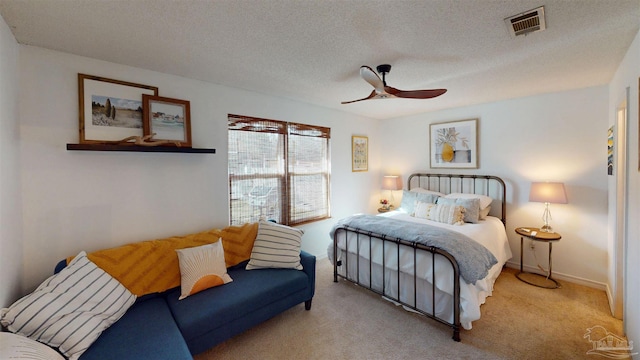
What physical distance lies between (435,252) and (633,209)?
1326mm

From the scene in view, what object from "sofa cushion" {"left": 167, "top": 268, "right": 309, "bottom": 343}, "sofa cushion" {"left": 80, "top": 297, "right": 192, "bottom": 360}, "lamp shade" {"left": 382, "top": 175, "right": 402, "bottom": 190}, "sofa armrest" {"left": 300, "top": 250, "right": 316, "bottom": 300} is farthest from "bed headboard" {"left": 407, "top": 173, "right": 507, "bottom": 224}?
"sofa cushion" {"left": 80, "top": 297, "right": 192, "bottom": 360}

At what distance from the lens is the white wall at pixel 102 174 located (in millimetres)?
1990

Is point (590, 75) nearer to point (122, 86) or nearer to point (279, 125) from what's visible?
point (279, 125)

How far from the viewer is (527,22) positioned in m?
1.66

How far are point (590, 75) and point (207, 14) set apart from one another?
3648 millimetres

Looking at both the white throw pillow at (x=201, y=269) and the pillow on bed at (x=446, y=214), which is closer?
the white throw pillow at (x=201, y=269)

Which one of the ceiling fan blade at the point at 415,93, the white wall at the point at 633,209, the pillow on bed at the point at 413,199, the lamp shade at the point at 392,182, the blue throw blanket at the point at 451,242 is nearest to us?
the white wall at the point at 633,209

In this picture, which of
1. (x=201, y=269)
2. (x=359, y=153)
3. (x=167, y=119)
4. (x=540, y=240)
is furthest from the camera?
(x=359, y=153)

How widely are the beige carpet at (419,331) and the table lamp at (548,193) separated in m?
1.04

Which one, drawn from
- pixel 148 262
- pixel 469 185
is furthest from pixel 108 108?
pixel 469 185

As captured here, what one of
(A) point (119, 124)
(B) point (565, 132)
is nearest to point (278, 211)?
(A) point (119, 124)

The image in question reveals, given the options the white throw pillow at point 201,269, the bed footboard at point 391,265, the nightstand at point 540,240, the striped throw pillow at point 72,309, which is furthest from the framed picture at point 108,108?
the nightstand at point 540,240

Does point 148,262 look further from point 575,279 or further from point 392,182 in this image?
point 575,279

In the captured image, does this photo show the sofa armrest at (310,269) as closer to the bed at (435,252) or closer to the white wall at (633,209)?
the bed at (435,252)
